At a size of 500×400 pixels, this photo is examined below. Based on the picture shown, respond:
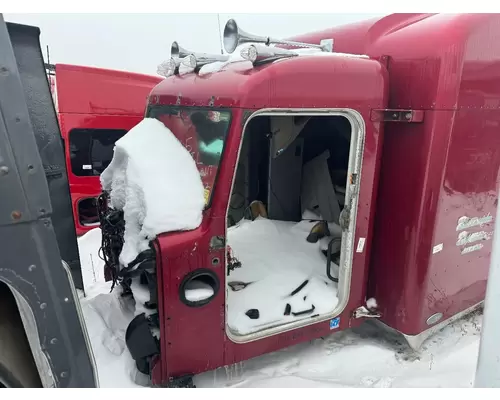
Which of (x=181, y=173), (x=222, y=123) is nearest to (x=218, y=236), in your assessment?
(x=181, y=173)

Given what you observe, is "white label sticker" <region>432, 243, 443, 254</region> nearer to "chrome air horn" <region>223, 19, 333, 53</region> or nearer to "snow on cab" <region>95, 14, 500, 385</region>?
"snow on cab" <region>95, 14, 500, 385</region>

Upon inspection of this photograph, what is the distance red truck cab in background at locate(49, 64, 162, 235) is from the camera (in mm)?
6059

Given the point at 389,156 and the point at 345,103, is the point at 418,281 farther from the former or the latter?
the point at 345,103

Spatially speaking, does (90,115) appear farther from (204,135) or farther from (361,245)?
(361,245)

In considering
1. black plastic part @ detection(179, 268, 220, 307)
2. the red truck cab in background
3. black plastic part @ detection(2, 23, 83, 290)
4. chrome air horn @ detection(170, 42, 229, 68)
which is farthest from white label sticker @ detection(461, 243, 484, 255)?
the red truck cab in background

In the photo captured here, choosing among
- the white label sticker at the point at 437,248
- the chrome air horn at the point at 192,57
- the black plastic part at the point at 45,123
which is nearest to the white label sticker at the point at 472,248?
the white label sticker at the point at 437,248

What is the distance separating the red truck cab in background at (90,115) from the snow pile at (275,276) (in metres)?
2.81

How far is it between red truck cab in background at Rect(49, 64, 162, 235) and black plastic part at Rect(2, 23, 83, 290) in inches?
118

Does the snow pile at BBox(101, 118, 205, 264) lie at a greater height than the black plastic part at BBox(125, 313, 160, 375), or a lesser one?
greater

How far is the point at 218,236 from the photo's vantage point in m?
2.67

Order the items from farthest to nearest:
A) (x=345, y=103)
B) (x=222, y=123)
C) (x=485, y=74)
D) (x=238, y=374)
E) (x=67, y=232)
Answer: (x=67, y=232), (x=238, y=374), (x=485, y=74), (x=345, y=103), (x=222, y=123)

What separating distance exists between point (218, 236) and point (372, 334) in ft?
6.44

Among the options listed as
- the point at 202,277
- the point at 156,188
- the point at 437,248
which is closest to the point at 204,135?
the point at 156,188

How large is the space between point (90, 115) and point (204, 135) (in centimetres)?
413
